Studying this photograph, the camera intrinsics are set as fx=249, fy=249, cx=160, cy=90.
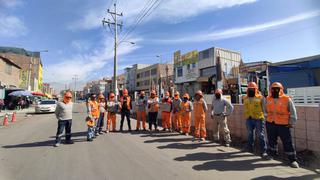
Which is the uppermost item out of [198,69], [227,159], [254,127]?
[198,69]

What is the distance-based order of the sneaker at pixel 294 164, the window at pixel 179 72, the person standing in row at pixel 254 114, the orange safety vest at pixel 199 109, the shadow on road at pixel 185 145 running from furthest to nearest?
the window at pixel 179 72 < the orange safety vest at pixel 199 109 < the shadow on road at pixel 185 145 < the person standing in row at pixel 254 114 < the sneaker at pixel 294 164

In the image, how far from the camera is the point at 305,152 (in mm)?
6512

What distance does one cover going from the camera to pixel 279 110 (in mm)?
6078

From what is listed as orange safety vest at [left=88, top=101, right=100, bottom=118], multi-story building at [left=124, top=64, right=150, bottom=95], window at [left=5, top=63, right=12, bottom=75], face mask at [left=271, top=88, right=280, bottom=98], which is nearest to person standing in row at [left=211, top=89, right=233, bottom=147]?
face mask at [left=271, top=88, right=280, bottom=98]

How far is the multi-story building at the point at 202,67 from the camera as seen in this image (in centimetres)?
4231

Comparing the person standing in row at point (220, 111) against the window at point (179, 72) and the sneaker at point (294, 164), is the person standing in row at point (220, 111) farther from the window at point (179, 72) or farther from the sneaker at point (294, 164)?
the window at point (179, 72)

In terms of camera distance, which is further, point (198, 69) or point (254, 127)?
point (198, 69)

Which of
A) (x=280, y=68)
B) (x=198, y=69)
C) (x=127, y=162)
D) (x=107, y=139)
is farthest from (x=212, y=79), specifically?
(x=127, y=162)

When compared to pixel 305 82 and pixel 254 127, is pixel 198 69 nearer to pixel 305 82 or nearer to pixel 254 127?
pixel 305 82

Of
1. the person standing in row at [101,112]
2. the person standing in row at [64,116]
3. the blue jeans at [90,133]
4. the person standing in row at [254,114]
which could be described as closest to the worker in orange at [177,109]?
the person standing in row at [101,112]

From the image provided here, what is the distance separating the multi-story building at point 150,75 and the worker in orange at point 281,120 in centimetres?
5743

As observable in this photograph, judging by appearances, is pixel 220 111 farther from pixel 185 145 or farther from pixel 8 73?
pixel 8 73

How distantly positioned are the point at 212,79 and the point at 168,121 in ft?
63.3

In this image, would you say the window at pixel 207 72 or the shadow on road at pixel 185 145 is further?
the window at pixel 207 72
